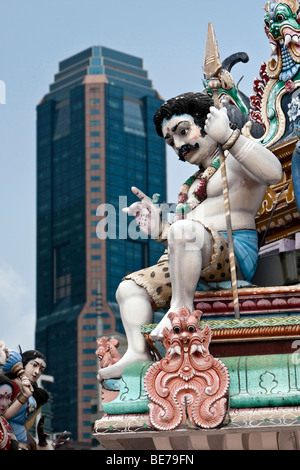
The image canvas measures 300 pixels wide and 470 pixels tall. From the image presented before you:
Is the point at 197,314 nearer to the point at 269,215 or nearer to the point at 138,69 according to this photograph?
the point at 269,215

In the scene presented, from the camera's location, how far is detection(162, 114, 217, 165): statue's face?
9766 millimetres

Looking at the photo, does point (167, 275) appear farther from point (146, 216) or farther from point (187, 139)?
point (187, 139)

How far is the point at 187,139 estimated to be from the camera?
980 centimetres

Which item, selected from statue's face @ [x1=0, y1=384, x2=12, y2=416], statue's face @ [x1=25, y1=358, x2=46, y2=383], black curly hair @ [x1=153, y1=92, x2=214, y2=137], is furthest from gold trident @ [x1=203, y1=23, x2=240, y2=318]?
statue's face @ [x1=25, y1=358, x2=46, y2=383]

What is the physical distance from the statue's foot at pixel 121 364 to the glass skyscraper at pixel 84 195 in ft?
257

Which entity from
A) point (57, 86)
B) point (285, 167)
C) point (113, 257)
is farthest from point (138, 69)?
point (285, 167)

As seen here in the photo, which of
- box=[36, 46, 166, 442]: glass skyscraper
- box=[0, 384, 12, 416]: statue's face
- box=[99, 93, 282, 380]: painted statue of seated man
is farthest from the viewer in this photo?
box=[36, 46, 166, 442]: glass skyscraper

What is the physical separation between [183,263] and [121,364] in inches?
42.1

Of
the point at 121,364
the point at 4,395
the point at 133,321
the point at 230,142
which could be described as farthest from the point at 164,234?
the point at 4,395

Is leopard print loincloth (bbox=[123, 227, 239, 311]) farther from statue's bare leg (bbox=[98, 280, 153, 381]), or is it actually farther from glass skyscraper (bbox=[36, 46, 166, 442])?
glass skyscraper (bbox=[36, 46, 166, 442])

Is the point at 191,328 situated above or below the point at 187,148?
below

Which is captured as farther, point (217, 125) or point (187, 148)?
point (187, 148)

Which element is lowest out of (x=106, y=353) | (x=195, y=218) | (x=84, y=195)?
(x=106, y=353)

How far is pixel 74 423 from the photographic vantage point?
92.7m
